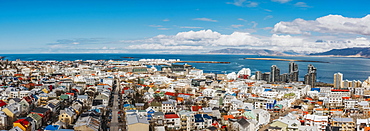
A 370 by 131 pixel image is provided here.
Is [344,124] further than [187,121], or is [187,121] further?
[344,124]

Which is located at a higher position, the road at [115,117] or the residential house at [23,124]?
the residential house at [23,124]

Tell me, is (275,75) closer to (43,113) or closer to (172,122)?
(172,122)

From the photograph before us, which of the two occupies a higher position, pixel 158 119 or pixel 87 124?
pixel 87 124

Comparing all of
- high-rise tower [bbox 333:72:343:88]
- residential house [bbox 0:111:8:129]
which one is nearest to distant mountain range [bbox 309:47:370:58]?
high-rise tower [bbox 333:72:343:88]

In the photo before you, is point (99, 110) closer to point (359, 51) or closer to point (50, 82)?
point (50, 82)

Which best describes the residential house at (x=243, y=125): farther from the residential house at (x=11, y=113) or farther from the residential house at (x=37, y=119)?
the residential house at (x=11, y=113)

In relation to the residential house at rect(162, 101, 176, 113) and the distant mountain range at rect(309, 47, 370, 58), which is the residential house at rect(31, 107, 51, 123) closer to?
the residential house at rect(162, 101, 176, 113)

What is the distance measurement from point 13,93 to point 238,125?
405 inches

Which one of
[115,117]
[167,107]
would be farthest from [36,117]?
[167,107]

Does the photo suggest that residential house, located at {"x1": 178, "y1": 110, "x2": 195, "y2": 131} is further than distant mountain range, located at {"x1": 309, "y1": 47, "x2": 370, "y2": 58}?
No

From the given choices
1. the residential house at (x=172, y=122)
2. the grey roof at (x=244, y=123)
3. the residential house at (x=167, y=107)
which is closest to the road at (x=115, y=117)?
the residential house at (x=172, y=122)

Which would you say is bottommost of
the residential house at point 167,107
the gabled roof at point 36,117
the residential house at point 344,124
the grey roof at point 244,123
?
the residential house at point 344,124

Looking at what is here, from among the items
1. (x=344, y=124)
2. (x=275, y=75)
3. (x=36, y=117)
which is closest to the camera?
(x=36, y=117)

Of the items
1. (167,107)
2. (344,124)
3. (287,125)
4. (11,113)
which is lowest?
(344,124)
